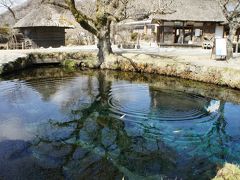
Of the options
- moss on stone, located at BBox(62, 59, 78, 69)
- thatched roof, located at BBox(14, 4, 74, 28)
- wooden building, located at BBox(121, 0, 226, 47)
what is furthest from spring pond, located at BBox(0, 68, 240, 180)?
wooden building, located at BBox(121, 0, 226, 47)

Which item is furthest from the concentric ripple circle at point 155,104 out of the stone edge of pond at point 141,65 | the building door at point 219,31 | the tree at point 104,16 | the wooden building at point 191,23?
the building door at point 219,31

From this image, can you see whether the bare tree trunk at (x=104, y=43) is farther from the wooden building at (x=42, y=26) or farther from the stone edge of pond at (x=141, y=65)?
the wooden building at (x=42, y=26)

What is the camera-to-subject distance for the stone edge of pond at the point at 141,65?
18578 millimetres

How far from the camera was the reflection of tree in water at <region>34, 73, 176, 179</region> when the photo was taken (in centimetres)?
819

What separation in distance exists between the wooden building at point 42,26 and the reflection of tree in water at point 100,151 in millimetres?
24402

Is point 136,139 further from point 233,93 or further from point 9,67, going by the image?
point 9,67

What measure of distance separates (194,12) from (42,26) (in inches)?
725

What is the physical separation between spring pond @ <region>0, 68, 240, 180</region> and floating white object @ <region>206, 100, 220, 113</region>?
0.16 m

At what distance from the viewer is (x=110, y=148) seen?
9.60 meters

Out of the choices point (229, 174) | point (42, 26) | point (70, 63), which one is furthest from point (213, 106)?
point (42, 26)

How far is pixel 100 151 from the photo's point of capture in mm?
9312

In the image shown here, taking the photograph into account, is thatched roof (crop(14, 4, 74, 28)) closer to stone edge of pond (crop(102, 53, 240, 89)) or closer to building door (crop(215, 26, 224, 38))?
stone edge of pond (crop(102, 53, 240, 89))

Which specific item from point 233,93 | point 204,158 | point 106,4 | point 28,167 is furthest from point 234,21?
point 28,167

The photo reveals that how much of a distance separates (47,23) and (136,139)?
26.9 meters
